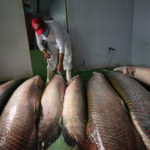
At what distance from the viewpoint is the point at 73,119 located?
132cm

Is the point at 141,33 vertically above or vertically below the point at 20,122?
above

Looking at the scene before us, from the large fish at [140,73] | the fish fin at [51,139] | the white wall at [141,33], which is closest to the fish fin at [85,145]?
the fish fin at [51,139]

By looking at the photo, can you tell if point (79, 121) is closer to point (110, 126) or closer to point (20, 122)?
point (110, 126)

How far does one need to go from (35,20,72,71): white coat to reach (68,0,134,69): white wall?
771 millimetres

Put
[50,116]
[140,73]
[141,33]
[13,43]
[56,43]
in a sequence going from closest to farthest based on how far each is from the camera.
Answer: [50,116] < [140,73] < [56,43] < [13,43] < [141,33]

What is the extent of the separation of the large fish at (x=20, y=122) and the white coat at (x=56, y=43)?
44.2 inches

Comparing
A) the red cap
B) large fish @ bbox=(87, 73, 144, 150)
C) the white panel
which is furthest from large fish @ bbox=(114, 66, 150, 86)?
the white panel

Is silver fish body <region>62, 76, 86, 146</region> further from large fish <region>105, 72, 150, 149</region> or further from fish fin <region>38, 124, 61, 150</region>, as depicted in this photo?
large fish <region>105, 72, 150, 149</region>

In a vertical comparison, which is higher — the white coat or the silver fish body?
the white coat

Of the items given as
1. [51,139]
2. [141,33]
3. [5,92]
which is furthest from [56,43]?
[141,33]

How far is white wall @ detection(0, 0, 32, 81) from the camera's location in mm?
2831

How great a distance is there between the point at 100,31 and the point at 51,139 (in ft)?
10.4

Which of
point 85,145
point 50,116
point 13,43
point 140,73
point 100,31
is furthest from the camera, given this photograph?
point 100,31

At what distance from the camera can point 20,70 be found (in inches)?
128
